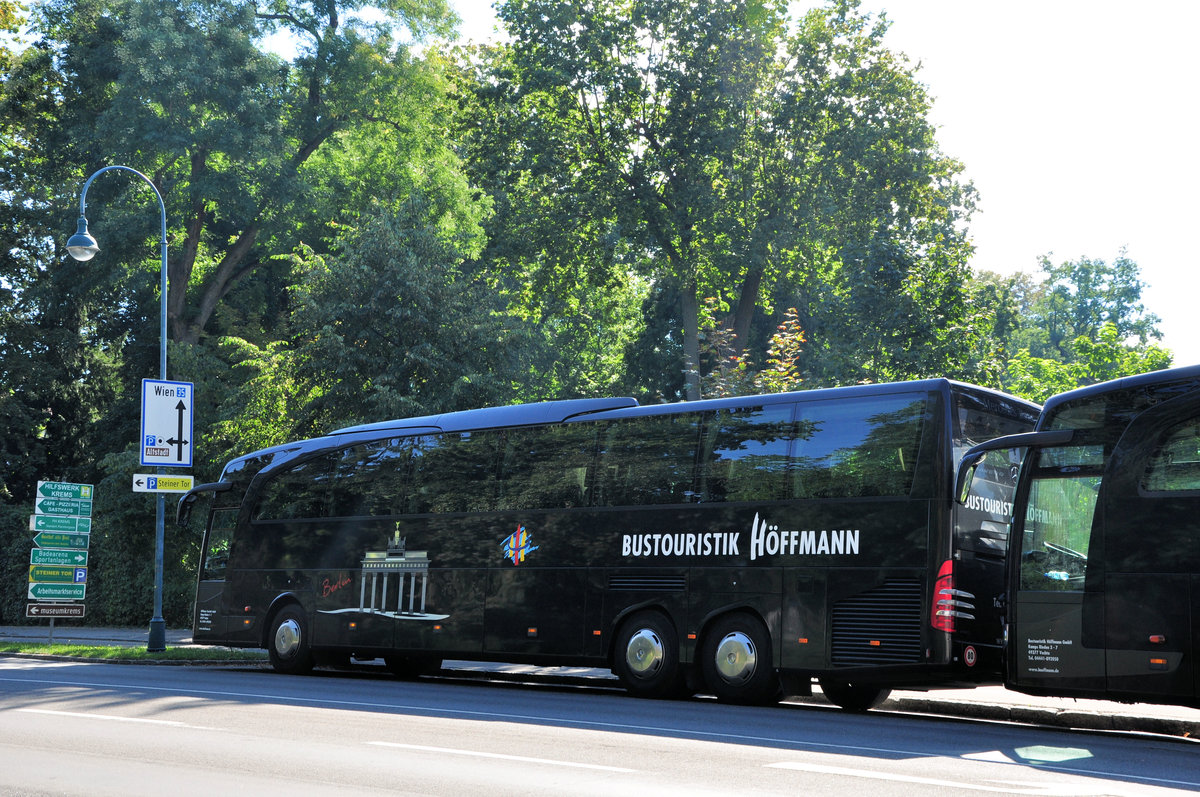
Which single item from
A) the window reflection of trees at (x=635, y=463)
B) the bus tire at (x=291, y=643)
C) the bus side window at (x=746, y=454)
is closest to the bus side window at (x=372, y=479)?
the window reflection of trees at (x=635, y=463)

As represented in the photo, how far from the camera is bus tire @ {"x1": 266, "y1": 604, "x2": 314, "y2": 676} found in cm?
2095

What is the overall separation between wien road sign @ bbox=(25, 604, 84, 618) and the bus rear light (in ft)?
63.5

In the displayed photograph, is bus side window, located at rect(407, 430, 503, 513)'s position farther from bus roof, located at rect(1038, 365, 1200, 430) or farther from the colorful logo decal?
bus roof, located at rect(1038, 365, 1200, 430)

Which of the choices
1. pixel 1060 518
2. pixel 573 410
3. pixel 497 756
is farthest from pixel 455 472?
pixel 497 756

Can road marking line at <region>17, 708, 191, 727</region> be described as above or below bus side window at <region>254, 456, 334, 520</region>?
below

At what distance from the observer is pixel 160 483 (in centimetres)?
2398

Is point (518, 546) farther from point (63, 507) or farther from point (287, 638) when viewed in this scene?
point (63, 507)

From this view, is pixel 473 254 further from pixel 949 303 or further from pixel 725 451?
pixel 725 451

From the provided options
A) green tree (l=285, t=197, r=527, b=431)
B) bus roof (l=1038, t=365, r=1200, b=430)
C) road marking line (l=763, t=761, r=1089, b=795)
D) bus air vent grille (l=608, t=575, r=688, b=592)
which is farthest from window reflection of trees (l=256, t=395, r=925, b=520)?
green tree (l=285, t=197, r=527, b=431)

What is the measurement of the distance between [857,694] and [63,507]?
18215 mm

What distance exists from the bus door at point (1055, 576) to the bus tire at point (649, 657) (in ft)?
14.3

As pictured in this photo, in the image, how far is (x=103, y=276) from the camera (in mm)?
43594

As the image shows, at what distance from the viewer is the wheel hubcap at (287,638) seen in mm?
21031

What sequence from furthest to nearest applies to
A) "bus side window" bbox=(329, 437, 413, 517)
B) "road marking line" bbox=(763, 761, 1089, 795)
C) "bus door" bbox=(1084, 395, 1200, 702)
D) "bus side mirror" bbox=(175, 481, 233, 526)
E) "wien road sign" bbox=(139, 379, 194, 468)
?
"wien road sign" bbox=(139, 379, 194, 468), "bus side mirror" bbox=(175, 481, 233, 526), "bus side window" bbox=(329, 437, 413, 517), "bus door" bbox=(1084, 395, 1200, 702), "road marking line" bbox=(763, 761, 1089, 795)
